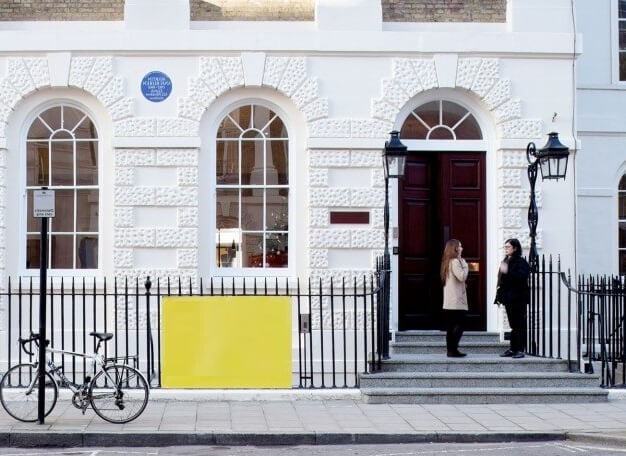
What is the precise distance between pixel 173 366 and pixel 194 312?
0.71 metres

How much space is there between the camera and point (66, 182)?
16047 millimetres

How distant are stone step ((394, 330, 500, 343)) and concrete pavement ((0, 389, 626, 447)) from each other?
2130mm

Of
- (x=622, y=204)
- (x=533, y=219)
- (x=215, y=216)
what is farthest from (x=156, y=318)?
(x=622, y=204)

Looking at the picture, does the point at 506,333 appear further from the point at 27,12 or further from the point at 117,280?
the point at 27,12

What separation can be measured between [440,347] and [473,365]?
101cm

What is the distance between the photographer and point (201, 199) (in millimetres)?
15914

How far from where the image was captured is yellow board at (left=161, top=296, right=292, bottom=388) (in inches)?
531

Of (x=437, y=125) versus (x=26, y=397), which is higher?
(x=437, y=125)

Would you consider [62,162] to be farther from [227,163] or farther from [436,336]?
[436,336]

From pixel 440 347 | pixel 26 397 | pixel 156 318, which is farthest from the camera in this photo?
pixel 156 318

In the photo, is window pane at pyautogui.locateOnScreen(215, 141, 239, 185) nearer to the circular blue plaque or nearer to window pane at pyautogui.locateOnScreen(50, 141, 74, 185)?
the circular blue plaque

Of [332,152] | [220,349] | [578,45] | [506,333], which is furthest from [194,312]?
[578,45]

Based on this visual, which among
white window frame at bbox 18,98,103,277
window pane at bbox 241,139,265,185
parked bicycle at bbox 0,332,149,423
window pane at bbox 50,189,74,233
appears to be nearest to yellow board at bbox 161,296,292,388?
parked bicycle at bbox 0,332,149,423

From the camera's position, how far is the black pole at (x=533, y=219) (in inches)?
587
